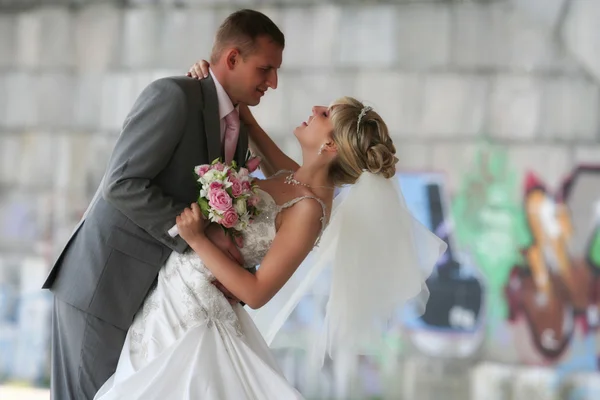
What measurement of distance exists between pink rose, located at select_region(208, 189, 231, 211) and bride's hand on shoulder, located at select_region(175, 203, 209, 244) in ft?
0.31

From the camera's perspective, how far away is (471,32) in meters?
6.45

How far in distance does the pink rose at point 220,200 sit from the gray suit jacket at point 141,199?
172mm

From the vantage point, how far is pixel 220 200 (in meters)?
2.52

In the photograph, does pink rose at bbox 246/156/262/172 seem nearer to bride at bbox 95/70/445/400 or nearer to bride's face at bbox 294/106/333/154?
bride at bbox 95/70/445/400

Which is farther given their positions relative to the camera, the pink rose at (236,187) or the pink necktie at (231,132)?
the pink necktie at (231,132)

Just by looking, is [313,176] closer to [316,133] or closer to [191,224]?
[316,133]

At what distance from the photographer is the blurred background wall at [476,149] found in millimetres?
6270

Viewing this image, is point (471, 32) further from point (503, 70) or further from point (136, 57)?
point (136, 57)

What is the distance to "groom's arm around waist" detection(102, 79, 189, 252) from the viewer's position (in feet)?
8.46

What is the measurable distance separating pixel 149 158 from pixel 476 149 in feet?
14.2

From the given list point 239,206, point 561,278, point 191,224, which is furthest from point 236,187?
point 561,278

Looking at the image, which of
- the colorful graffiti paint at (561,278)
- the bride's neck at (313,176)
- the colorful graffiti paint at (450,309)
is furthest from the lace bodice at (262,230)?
the colorful graffiti paint at (561,278)

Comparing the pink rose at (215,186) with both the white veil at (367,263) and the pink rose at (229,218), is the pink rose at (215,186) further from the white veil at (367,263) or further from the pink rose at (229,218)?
the white veil at (367,263)

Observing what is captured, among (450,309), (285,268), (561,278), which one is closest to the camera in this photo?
(285,268)
